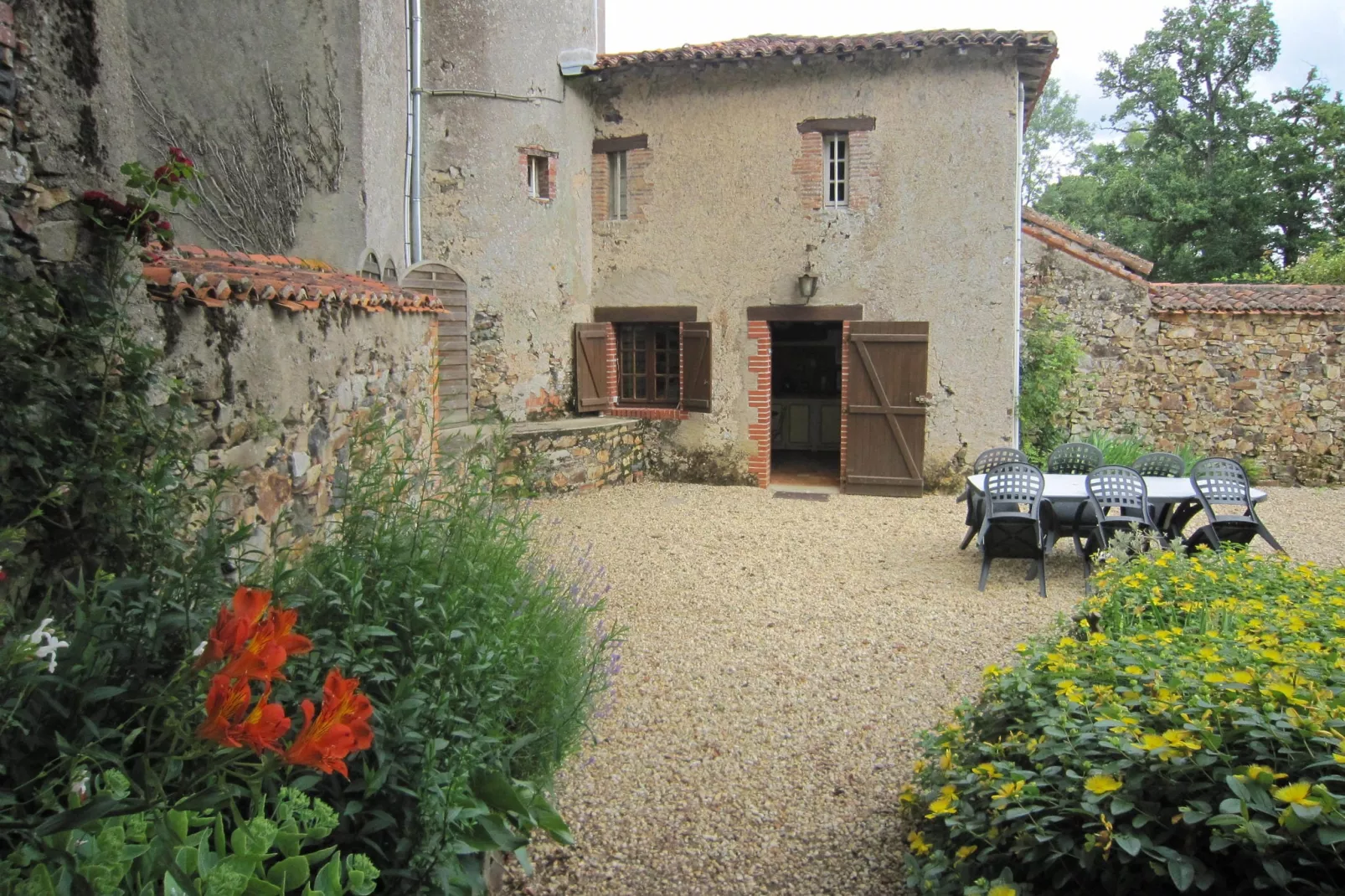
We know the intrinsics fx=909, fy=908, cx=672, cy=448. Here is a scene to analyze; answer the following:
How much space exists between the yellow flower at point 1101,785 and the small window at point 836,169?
9214 millimetres

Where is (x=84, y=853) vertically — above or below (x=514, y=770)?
above

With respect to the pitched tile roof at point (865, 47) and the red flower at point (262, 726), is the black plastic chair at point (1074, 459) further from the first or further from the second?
the red flower at point (262, 726)

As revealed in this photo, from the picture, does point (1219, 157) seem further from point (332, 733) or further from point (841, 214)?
point (332, 733)

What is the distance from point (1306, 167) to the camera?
17281 mm

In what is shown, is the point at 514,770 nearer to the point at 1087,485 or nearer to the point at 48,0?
the point at 48,0

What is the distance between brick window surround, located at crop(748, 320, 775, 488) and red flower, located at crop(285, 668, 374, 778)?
9468 millimetres

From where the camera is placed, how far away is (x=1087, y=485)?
266 inches

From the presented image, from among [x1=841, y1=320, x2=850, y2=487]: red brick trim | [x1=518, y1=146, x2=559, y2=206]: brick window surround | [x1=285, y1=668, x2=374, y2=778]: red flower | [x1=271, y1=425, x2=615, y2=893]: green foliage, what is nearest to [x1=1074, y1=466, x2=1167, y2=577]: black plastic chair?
[x1=841, y1=320, x2=850, y2=487]: red brick trim

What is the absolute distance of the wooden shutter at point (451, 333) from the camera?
9.50m

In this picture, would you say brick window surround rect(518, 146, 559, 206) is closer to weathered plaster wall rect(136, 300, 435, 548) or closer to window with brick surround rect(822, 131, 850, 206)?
window with brick surround rect(822, 131, 850, 206)

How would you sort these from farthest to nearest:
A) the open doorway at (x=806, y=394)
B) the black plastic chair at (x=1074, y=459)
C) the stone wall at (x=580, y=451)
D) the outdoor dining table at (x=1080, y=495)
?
the open doorway at (x=806, y=394) < the stone wall at (x=580, y=451) < the black plastic chair at (x=1074, y=459) < the outdoor dining table at (x=1080, y=495)

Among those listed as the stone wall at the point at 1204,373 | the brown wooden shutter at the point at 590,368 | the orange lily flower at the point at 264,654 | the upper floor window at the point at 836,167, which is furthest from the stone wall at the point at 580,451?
the orange lily flower at the point at 264,654

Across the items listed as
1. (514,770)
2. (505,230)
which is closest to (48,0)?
(514,770)

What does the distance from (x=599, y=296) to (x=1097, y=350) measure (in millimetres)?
6453
